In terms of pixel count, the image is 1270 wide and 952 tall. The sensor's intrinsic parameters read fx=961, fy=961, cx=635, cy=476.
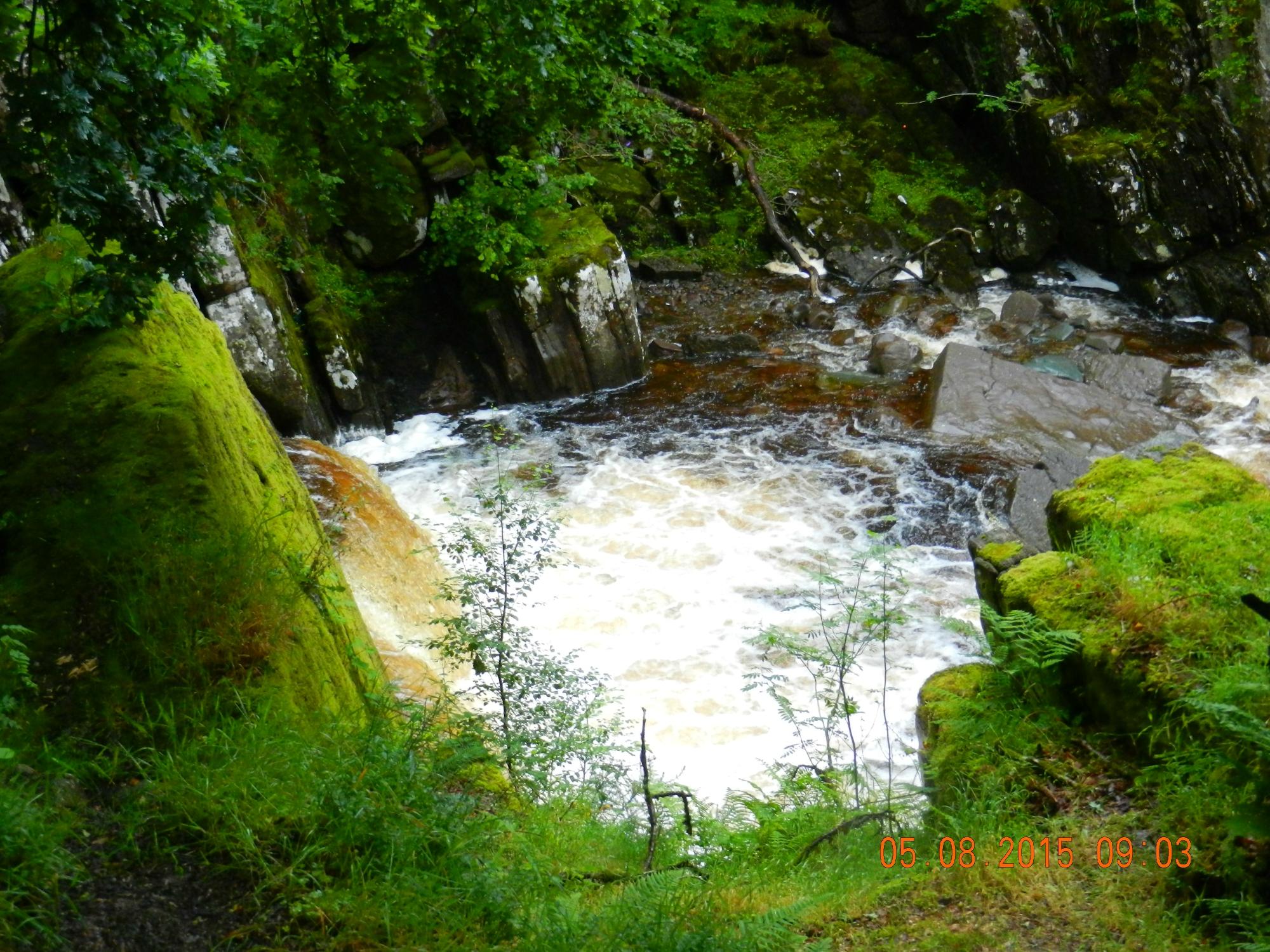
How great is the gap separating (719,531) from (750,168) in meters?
8.02

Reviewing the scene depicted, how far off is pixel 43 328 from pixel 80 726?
2.19 meters

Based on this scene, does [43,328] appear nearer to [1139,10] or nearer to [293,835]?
[293,835]

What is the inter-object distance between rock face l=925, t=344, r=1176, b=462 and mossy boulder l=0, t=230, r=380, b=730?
7303 mm

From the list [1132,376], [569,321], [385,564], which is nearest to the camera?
[385,564]

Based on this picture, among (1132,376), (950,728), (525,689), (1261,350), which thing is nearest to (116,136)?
(525,689)

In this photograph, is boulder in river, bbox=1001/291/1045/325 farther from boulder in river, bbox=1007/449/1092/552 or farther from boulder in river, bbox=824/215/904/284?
boulder in river, bbox=1007/449/1092/552

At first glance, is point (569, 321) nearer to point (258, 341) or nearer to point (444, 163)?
point (444, 163)

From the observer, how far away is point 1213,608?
3.66 metres

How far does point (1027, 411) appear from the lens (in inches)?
399

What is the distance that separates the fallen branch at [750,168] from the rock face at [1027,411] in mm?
3322

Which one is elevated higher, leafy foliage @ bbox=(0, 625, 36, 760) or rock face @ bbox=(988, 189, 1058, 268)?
rock face @ bbox=(988, 189, 1058, 268)

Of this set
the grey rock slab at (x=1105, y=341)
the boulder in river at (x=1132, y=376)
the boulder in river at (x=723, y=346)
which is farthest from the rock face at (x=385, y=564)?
the grey rock slab at (x=1105, y=341)

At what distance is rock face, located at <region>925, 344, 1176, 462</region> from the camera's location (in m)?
9.74

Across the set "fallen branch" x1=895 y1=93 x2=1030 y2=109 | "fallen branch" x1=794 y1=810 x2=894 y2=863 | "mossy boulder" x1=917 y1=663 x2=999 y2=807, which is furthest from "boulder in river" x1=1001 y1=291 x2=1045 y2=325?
"fallen branch" x1=794 y1=810 x2=894 y2=863
